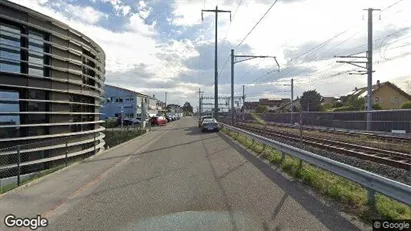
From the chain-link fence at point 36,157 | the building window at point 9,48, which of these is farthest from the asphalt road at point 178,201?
the building window at point 9,48

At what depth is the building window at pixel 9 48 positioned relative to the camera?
1144cm

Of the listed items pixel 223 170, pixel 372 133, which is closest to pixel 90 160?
pixel 223 170

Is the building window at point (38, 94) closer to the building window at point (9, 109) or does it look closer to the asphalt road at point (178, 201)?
the building window at point (9, 109)

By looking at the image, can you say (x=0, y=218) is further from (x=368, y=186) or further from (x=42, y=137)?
(x=42, y=137)

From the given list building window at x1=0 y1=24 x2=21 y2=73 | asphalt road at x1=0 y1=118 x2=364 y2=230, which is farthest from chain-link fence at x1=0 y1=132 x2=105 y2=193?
building window at x1=0 y1=24 x2=21 y2=73

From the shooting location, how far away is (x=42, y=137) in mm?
13375

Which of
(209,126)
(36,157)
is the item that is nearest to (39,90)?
(36,157)

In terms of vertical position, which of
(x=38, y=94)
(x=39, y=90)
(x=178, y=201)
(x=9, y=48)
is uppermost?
(x=9, y=48)

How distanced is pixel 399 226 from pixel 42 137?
38.9ft

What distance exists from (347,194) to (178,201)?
3366 millimetres

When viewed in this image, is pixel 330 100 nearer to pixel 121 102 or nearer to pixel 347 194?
pixel 121 102

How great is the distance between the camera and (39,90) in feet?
43.7

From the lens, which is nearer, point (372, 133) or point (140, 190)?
point (140, 190)

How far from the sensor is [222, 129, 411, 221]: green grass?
6.14m
